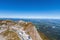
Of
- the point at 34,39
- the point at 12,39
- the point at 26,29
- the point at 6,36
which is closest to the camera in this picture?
the point at 12,39

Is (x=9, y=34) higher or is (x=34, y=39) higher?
(x=9, y=34)

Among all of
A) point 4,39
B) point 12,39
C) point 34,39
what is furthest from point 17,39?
point 34,39

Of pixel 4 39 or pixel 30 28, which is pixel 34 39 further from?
pixel 4 39

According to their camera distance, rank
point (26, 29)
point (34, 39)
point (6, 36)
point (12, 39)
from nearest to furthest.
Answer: point (12, 39) < point (6, 36) < point (34, 39) < point (26, 29)

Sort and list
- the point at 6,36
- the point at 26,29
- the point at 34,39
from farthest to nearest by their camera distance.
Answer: the point at 26,29, the point at 34,39, the point at 6,36

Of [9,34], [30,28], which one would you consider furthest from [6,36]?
[30,28]

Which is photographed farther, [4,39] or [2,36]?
[2,36]

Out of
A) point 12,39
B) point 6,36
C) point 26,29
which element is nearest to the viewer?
point 12,39

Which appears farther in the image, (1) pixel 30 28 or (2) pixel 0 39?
(1) pixel 30 28

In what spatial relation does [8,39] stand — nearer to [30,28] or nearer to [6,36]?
[6,36]
